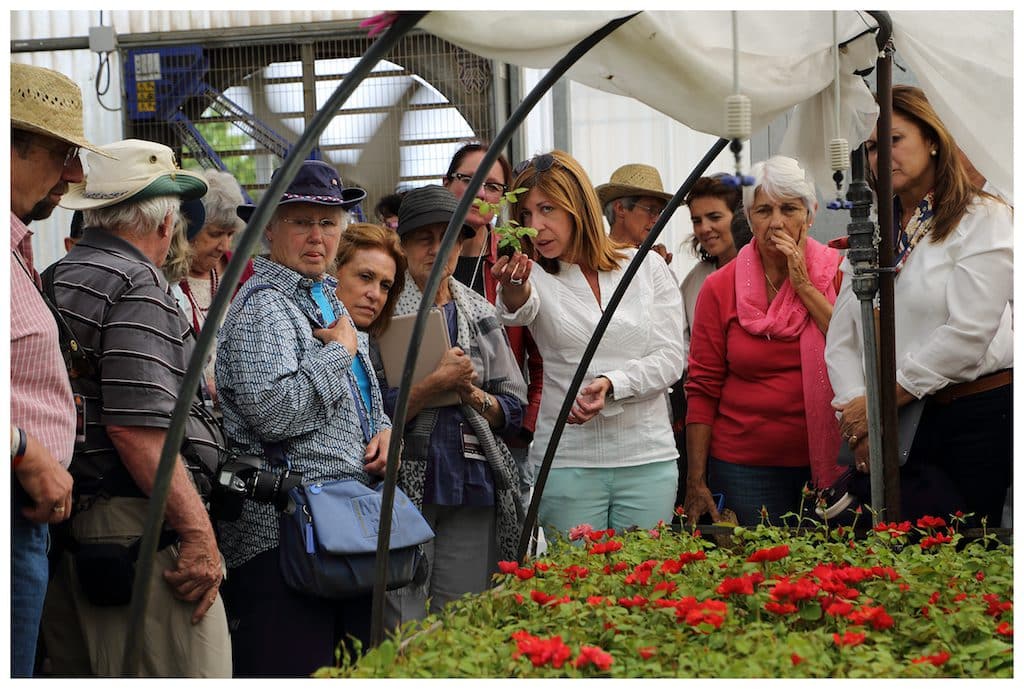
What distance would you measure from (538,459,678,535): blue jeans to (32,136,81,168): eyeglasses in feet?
5.22

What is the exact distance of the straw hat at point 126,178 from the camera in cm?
260

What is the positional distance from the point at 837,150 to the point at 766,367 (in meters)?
1.02

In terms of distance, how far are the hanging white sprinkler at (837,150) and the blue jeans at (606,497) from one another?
0.96 metres

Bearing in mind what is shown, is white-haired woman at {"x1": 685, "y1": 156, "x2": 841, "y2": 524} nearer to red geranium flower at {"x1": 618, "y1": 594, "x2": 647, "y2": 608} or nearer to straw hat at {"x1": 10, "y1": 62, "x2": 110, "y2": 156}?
red geranium flower at {"x1": 618, "y1": 594, "x2": 647, "y2": 608}

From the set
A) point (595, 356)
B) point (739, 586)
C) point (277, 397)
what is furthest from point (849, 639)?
point (595, 356)

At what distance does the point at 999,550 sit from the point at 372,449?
4.89ft

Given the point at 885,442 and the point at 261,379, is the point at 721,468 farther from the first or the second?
the point at 261,379

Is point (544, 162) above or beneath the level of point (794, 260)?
above

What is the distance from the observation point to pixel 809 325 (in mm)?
3547

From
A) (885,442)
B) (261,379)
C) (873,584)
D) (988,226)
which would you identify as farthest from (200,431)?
(988,226)

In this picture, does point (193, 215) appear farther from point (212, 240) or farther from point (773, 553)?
point (773, 553)

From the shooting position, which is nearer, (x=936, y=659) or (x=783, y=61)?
(x=936, y=659)

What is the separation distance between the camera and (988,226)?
10.2ft

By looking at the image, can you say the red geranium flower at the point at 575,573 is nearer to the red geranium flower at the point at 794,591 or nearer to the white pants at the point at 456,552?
the red geranium flower at the point at 794,591
